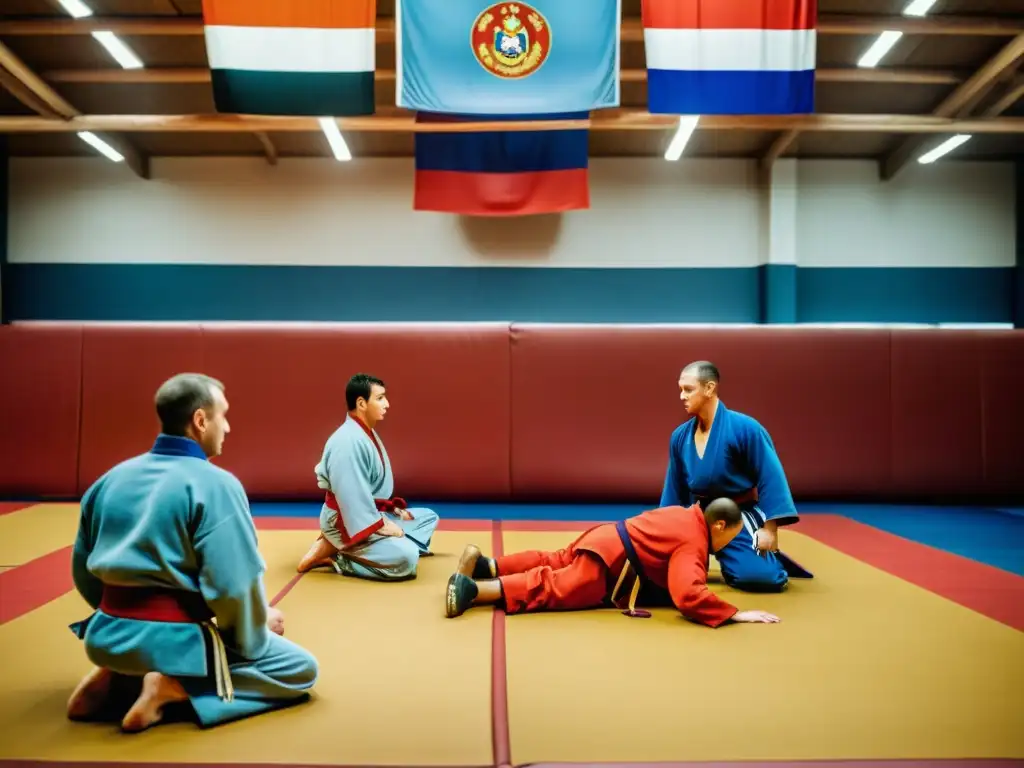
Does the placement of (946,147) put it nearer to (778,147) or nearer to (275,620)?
(778,147)

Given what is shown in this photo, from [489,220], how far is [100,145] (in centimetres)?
489

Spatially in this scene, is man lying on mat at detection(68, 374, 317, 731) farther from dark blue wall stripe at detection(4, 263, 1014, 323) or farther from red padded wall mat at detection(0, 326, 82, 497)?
dark blue wall stripe at detection(4, 263, 1014, 323)

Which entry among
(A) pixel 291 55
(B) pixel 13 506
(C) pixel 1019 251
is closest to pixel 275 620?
(A) pixel 291 55

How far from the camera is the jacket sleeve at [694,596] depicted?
2.64 m

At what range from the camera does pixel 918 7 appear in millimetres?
6391

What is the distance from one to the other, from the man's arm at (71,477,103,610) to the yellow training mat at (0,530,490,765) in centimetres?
36

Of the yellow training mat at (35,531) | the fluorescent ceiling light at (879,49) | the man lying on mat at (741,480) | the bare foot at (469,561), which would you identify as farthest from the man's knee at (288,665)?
the fluorescent ceiling light at (879,49)

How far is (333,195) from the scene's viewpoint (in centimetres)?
909

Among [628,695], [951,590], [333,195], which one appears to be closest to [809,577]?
[951,590]

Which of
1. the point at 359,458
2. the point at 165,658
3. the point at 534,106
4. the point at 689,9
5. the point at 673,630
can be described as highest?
the point at 689,9

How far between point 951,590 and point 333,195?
8.26 m

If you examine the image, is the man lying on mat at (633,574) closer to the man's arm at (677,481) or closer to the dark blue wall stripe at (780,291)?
the man's arm at (677,481)

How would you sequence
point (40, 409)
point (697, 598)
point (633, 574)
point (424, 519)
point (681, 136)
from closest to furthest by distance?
1. point (697, 598)
2. point (633, 574)
3. point (424, 519)
4. point (40, 409)
5. point (681, 136)

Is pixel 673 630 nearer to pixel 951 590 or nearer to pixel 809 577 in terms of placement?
pixel 809 577
